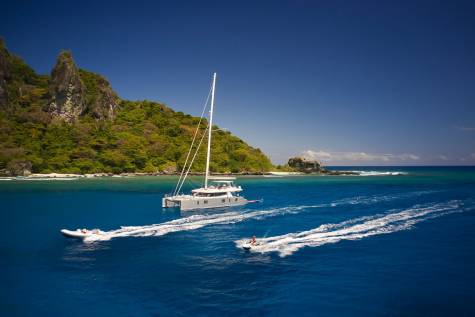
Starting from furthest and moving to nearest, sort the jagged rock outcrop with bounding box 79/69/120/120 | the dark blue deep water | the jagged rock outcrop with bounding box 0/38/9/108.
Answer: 1. the jagged rock outcrop with bounding box 79/69/120/120
2. the jagged rock outcrop with bounding box 0/38/9/108
3. the dark blue deep water

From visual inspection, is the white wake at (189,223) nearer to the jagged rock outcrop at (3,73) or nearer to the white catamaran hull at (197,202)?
the white catamaran hull at (197,202)

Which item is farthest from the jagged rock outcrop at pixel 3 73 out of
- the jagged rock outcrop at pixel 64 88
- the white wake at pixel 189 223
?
the white wake at pixel 189 223

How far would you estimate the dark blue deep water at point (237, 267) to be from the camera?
17.3 metres

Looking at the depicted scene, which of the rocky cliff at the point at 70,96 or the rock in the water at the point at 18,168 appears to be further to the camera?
the rocky cliff at the point at 70,96

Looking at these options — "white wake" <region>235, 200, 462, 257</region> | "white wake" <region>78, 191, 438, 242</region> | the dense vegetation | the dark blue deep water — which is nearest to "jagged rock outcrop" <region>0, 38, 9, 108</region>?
the dense vegetation

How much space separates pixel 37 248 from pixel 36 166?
107 metres

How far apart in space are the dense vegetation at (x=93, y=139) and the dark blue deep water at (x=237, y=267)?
92213 millimetres

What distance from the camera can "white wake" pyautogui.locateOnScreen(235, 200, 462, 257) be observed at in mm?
28531

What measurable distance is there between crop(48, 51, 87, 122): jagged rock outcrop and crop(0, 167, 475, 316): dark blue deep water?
13080cm

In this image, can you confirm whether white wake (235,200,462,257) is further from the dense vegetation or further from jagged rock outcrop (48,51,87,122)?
jagged rock outcrop (48,51,87,122)

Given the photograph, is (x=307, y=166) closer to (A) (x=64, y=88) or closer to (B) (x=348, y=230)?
(A) (x=64, y=88)

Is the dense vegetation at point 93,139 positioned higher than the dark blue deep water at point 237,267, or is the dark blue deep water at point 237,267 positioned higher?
the dense vegetation at point 93,139

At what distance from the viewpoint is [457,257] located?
86.4 feet

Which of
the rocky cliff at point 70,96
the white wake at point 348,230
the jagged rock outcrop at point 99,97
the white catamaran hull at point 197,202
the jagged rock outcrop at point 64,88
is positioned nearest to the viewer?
the white wake at point 348,230
